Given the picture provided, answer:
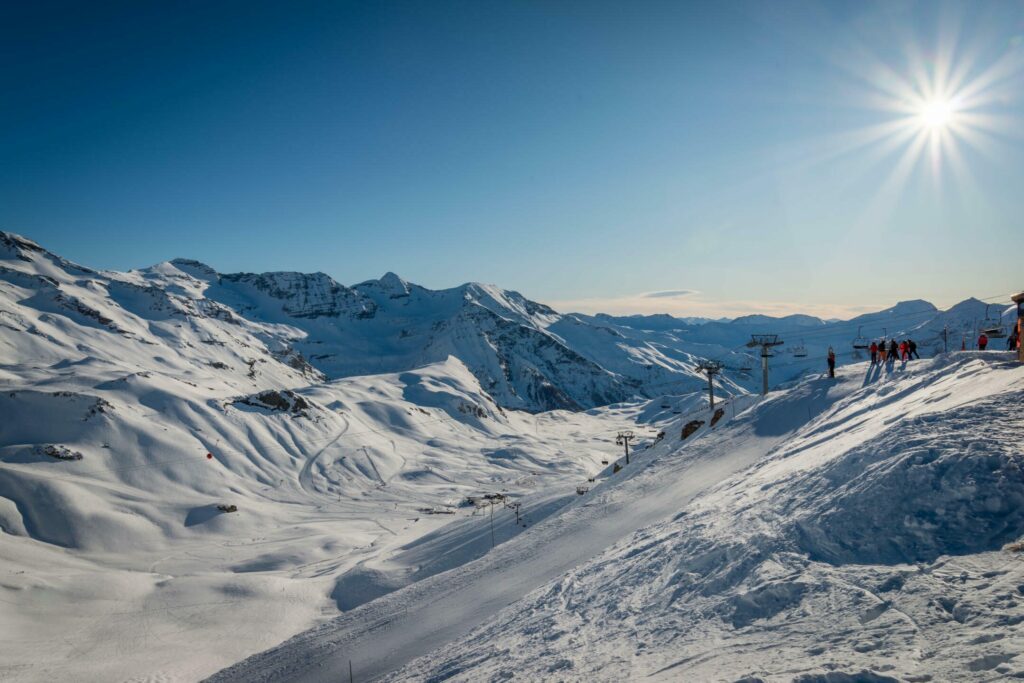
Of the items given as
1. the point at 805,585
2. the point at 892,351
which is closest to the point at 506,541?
the point at 805,585

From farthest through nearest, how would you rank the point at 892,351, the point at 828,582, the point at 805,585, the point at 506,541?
the point at 506,541 → the point at 892,351 → the point at 805,585 → the point at 828,582

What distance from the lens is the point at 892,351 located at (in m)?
28.9

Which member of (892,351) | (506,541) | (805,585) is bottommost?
(506,541)

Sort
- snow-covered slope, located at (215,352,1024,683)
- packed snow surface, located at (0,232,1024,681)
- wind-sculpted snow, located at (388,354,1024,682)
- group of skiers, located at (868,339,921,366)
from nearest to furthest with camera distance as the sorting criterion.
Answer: wind-sculpted snow, located at (388,354,1024,682) < snow-covered slope, located at (215,352,1024,683) < packed snow surface, located at (0,232,1024,681) < group of skiers, located at (868,339,921,366)

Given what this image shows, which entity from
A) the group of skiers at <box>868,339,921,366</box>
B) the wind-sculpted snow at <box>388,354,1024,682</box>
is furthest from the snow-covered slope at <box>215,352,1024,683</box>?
the group of skiers at <box>868,339,921,366</box>

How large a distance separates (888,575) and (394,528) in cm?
5861

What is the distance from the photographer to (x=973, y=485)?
997 centimetres

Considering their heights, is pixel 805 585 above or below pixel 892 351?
below

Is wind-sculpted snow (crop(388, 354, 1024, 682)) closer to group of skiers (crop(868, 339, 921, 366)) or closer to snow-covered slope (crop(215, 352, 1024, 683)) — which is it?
snow-covered slope (crop(215, 352, 1024, 683))

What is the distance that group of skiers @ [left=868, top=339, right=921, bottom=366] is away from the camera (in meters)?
27.7

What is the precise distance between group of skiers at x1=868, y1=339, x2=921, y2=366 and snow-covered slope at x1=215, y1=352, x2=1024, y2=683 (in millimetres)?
6850

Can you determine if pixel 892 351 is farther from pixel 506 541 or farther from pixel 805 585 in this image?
pixel 805 585

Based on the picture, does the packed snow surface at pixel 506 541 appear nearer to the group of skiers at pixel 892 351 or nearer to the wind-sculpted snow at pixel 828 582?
the wind-sculpted snow at pixel 828 582

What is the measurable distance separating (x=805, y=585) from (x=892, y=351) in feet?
83.0
